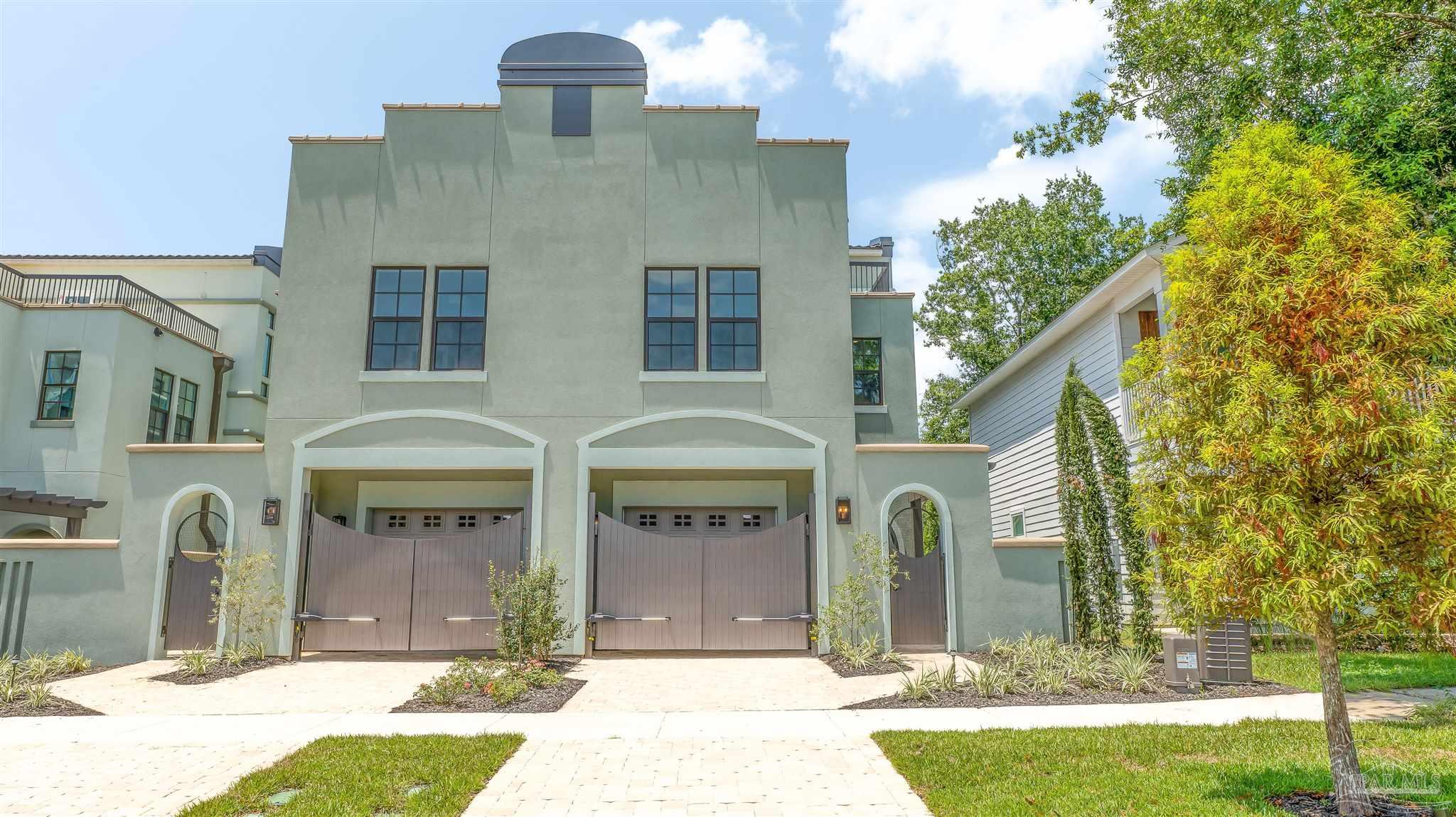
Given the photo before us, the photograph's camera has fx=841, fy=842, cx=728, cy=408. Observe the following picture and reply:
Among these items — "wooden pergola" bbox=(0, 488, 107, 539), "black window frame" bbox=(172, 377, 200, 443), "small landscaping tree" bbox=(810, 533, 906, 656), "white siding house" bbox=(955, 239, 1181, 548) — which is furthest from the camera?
"black window frame" bbox=(172, 377, 200, 443)

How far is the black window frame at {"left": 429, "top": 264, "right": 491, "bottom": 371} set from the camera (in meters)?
13.2

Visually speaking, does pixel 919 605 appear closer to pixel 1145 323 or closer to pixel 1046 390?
pixel 1145 323

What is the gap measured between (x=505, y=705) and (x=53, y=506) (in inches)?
560

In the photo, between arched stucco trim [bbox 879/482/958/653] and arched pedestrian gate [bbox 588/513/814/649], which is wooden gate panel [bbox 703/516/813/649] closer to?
arched pedestrian gate [bbox 588/513/814/649]

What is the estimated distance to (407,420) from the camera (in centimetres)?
1288

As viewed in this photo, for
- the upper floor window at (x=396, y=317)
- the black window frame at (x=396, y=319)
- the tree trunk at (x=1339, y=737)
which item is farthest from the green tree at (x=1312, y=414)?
the upper floor window at (x=396, y=317)

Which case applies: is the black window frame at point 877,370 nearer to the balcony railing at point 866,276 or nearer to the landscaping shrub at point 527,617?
the balcony railing at point 866,276

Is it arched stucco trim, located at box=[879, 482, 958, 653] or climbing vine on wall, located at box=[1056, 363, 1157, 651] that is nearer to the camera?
climbing vine on wall, located at box=[1056, 363, 1157, 651]

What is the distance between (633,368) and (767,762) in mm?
7831

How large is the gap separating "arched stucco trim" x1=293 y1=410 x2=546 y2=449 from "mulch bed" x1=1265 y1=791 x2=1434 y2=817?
10049 mm

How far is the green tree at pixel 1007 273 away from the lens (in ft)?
98.2

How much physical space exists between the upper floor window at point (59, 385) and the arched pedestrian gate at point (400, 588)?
10911mm

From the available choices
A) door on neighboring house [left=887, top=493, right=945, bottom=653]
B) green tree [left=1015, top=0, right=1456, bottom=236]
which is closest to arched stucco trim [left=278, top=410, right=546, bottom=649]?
door on neighboring house [left=887, top=493, right=945, bottom=653]

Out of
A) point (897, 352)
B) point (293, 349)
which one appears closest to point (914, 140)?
point (897, 352)
